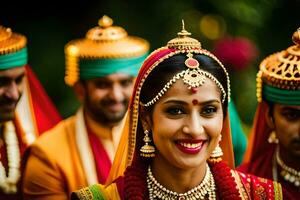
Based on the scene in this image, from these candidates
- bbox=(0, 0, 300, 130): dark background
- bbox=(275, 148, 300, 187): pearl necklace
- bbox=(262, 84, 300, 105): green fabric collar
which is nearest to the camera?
bbox=(262, 84, 300, 105): green fabric collar

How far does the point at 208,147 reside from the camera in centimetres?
477

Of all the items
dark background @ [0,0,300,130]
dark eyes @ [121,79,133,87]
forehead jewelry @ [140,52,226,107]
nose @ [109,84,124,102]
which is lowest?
dark background @ [0,0,300,130]

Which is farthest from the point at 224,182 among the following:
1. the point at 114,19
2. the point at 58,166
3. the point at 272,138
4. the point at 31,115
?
the point at 114,19

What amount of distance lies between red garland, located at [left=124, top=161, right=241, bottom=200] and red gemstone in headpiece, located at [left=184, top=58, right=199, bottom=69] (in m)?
0.61

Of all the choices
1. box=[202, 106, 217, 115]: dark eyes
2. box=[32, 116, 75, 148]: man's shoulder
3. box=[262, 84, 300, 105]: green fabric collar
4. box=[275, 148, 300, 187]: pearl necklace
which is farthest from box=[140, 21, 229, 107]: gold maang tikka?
box=[32, 116, 75, 148]: man's shoulder

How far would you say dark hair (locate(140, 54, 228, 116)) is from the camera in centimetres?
471

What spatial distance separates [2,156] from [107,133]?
2.70 feet

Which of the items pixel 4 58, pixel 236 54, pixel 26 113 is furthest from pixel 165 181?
pixel 236 54

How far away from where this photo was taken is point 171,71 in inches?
185

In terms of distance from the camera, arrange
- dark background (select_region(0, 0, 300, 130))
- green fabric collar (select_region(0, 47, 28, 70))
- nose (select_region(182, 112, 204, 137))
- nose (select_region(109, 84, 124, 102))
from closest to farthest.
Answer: nose (select_region(182, 112, 204, 137)), green fabric collar (select_region(0, 47, 28, 70)), nose (select_region(109, 84, 124, 102)), dark background (select_region(0, 0, 300, 130))

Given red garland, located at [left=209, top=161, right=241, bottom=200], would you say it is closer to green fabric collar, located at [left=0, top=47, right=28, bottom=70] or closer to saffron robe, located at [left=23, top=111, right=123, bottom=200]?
saffron robe, located at [left=23, top=111, right=123, bottom=200]

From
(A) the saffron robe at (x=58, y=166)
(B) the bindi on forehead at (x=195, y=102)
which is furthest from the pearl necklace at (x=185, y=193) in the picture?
(A) the saffron robe at (x=58, y=166)

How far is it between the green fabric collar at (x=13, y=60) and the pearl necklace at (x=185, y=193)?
5.48 feet

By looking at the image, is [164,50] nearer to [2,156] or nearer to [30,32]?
[2,156]
